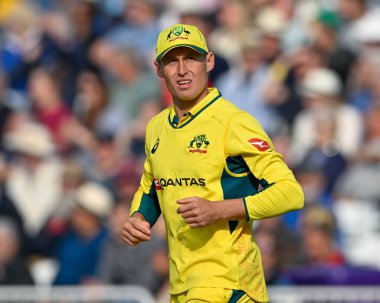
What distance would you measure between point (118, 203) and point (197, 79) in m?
5.93

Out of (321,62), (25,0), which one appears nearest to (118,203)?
(321,62)

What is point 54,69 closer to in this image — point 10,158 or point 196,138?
point 10,158

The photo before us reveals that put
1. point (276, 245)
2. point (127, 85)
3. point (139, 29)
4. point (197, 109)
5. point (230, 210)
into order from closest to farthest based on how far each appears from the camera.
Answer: point (230, 210) → point (197, 109) → point (276, 245) → point (127, 85) → point (139, 29)

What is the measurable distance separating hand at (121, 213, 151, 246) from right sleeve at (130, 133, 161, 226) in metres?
0.23

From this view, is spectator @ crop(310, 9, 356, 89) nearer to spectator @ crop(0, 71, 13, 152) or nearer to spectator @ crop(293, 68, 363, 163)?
spectator @ crop(293, 68, 363, 163)

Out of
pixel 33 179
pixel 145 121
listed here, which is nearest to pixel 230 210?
pixel 145 121

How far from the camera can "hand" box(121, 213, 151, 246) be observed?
5203 mm

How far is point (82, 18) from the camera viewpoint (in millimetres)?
12969

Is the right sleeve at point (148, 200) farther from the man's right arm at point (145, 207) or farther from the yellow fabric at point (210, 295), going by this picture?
the yellow fabric at point (210, 295)

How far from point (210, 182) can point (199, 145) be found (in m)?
0.19

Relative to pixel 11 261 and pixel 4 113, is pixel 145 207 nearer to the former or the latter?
pixel 11 261

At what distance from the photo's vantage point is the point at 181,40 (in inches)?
203

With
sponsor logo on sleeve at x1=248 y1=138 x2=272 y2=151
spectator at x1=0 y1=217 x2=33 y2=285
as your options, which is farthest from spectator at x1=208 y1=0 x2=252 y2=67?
sponsor logo on sleeve at x1=248 y1=138 x2=272 y2=151

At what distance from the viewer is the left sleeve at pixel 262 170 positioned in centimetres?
497
